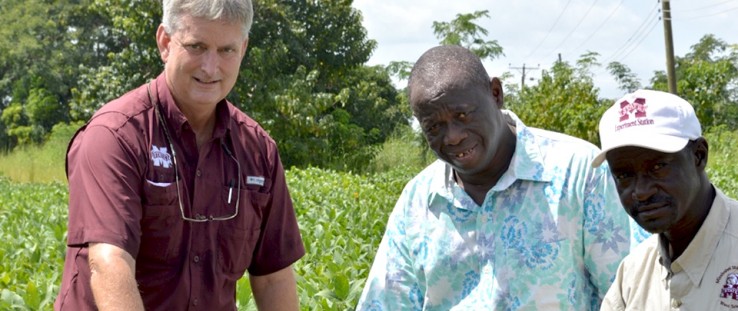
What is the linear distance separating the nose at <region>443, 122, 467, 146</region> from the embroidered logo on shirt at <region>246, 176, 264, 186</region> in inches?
25.0

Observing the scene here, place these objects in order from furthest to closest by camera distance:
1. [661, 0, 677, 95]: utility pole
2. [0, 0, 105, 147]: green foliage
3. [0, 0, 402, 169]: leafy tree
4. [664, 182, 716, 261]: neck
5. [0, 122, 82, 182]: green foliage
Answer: [0, 0, 105, 147]: green foliage
[0, 122, 82, 182]: green foliage
[0, 0, 402, 169]: leafy tree
[661, 0, 677, 95]: utility pole
[664, 182, 716, 261]: neck

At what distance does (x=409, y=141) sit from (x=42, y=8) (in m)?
17.6

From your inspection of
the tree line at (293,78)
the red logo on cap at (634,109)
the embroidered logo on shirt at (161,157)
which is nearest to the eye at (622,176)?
the red logo on cap at (634,109)

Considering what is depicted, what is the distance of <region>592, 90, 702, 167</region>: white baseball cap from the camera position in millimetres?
2484

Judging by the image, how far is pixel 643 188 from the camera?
251cm

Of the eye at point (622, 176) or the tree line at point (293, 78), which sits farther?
the tree line at point (293, 78)

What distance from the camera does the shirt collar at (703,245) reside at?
2473 mm

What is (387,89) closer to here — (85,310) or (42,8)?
(42,8)

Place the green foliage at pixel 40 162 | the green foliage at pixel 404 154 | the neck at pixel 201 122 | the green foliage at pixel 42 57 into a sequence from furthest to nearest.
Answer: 1. the green foliage at pixel 42 57
2. the green foliage at pixel 404 154
3. the green foliage at pixel 40 162
4. the neck at pixel 201 122

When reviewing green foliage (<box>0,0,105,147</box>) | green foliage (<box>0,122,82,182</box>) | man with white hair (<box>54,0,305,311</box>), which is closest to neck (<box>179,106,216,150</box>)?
man with white hair (<box>54,0,305,311</box>)

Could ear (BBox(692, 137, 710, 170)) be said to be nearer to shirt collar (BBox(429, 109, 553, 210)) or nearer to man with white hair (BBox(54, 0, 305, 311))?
shirt collar (BBox(429, 109, 553, 210))

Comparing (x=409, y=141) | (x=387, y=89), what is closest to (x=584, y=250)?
(x=409, y=141)

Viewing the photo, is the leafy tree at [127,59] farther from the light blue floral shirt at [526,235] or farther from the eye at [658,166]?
the eye at [658,166]

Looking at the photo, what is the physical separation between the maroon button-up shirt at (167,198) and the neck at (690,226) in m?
Answer: 1.30
